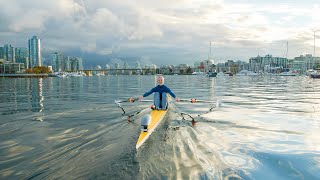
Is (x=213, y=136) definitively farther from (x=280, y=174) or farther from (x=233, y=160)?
(x=280, y=174)

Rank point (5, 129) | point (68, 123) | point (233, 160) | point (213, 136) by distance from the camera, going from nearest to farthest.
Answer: point (233, 160), point (213, 136), point (5, 129), point (68, 123)

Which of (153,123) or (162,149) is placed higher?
(153,123)

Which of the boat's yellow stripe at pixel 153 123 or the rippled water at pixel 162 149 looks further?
the boat's yellow stripe at pixel 153 123

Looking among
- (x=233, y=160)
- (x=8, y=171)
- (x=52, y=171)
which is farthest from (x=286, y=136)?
(x=8, y=171)

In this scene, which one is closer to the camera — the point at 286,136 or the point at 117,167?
the point at 117,167

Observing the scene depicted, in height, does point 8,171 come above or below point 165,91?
below

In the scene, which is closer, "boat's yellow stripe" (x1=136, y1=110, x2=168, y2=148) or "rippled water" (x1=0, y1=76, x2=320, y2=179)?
"rippled water" (x1=0, y1=76, x2=320, y2=179)

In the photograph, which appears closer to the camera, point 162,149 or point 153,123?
point 162,149

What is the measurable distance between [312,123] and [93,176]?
13.3m

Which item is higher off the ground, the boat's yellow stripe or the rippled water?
the boat's yellow stripe

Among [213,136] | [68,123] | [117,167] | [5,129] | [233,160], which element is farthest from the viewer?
[68,123]

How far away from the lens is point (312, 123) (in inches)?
607

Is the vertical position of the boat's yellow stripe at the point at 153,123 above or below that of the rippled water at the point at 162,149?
above

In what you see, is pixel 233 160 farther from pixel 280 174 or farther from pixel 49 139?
pixel 49 139
